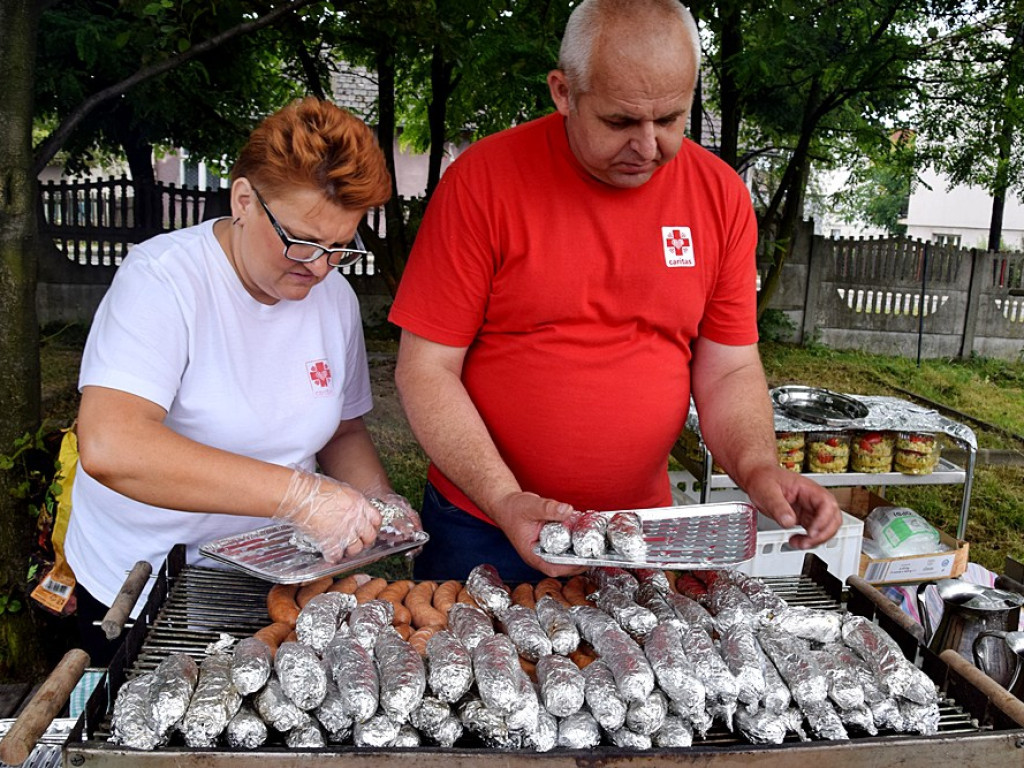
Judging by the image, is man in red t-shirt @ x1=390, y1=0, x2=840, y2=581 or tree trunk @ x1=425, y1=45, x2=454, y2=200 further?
tree trunk @ x1=425, y1=45, x2=454, y2=200

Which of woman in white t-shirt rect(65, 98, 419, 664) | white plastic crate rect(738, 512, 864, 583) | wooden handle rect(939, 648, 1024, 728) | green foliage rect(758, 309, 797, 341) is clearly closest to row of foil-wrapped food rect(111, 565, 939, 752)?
wooden handle rect(939, 648, 1024, 728)

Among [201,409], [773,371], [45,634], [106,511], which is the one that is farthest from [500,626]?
[773,371]

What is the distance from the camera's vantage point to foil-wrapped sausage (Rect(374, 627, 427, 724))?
5.10ft

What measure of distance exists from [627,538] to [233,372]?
1.06 meters

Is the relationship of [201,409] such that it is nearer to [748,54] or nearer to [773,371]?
[748,54]

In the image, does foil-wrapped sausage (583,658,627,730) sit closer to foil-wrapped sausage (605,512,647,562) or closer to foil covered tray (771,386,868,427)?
foil-wrapped sausage (605,512,647,562)

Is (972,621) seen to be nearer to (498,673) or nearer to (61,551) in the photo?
(498,673)

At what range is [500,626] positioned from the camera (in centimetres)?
202

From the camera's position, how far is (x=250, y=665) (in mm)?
1616

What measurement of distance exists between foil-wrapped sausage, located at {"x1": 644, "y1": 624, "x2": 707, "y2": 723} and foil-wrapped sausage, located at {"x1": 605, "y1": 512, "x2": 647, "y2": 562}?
19 centimetres

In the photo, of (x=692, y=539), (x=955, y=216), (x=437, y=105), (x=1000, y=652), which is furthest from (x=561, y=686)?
(x=955, y=216)

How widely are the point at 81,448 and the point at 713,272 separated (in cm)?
175

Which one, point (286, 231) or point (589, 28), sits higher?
point (589, 28)

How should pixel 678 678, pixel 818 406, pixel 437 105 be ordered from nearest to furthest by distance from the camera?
pixel 678 678 → pixel 818 406 → pixel 437 105
